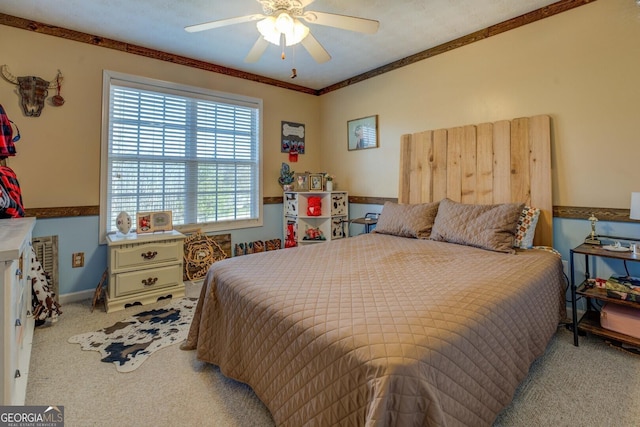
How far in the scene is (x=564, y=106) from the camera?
2469 millimetres

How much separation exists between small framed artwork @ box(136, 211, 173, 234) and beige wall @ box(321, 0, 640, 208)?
2.90 meters

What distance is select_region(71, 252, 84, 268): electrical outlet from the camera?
2.94 metres

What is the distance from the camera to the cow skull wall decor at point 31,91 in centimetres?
262

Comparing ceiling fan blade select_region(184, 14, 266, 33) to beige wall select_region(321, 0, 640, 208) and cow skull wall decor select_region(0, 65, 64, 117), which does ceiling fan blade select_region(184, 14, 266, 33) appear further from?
beige wall select_region(321, 0, 640, 208)

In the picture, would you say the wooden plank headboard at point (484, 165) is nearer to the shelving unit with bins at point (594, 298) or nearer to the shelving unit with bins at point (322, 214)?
the shelving unit with bins at point (594, 298)

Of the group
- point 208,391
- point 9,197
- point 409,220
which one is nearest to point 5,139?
point 9,197

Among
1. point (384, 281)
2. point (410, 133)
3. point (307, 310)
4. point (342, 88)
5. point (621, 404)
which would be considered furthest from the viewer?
point (342, 88)

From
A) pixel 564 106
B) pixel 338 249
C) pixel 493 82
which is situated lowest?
pixel 338 249

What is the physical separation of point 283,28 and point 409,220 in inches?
76.2

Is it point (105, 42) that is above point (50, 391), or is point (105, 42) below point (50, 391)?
above

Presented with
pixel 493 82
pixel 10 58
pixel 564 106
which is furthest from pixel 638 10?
pixel 10 58

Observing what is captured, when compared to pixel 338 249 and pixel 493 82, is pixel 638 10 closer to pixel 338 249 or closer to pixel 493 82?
pixel 493 82

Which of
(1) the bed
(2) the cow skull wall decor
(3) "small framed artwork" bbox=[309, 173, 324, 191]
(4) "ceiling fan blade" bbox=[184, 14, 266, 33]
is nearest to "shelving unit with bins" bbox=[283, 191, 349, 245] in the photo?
(3) "small framed artwork" bbox=[309, 173, 324, 191]

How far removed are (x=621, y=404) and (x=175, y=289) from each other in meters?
3.36
